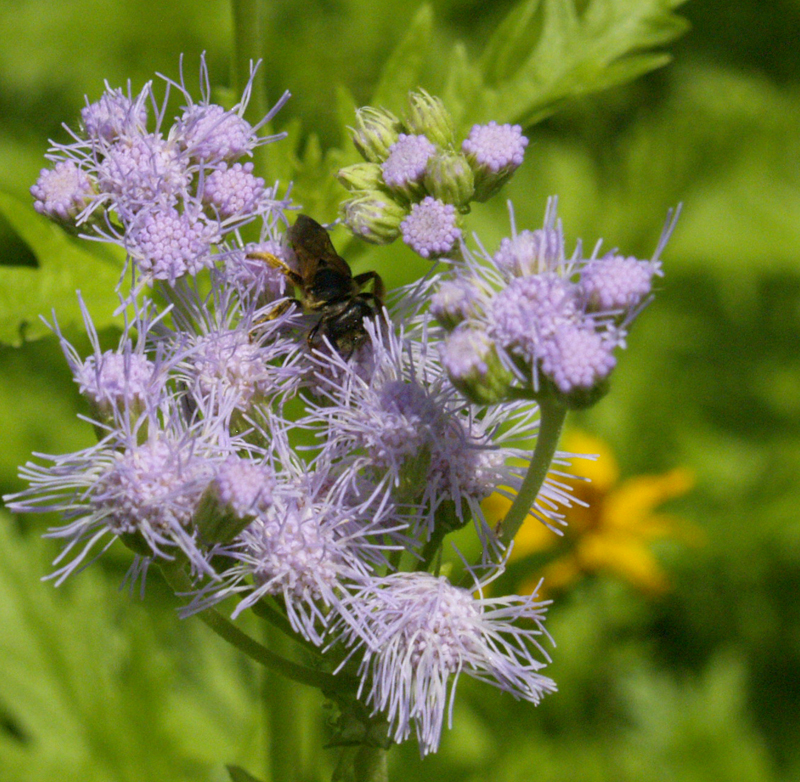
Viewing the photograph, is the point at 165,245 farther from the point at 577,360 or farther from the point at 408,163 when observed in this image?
the point at 577,360

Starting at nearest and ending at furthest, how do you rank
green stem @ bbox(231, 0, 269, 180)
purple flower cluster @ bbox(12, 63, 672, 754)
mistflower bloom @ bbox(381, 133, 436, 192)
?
purple flower cluster @ bbox(12, 63, 672, 754) → mistflower bloom @ bbox(381, 133, 436, 192) → green stem @ bbox(231, 0, 269, 180)

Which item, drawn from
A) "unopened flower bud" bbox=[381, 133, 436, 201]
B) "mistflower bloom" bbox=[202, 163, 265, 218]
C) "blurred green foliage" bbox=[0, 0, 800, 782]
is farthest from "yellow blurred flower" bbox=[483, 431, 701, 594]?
"mistflower bloom" bbox=[202, 163, 265, 218]

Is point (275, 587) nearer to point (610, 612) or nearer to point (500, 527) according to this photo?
point (500, 527)

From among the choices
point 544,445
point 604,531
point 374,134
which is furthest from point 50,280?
point 604,531

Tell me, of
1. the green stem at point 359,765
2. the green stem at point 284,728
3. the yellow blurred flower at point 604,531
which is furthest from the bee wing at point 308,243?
the yellow blurred flower at point 604,531

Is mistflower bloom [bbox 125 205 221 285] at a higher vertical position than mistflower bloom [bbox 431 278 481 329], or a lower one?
higher

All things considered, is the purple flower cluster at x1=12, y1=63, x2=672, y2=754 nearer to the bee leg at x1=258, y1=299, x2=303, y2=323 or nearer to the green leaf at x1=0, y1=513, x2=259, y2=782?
the bee leg at x1=258, y1=299, x2=303, y2=323

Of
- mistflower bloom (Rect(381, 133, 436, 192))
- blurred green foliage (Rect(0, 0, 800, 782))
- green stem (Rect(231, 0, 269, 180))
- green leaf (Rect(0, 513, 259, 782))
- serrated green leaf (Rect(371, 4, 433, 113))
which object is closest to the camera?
mistflower bloom (Rect(381, 133, 436, 192))
